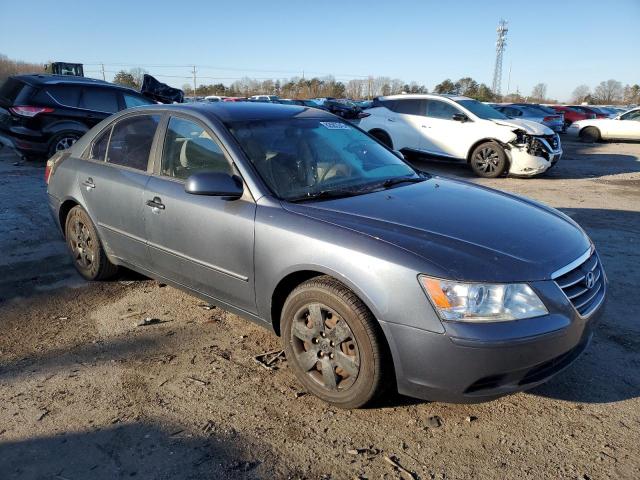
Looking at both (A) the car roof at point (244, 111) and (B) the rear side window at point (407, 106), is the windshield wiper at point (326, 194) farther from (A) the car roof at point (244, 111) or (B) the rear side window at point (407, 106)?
(B) the rear side window at point (407, 106)

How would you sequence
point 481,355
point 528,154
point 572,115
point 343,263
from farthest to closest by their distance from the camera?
1. point 572,115
2. point 528,154
3. point 343,263
4. point 481,355

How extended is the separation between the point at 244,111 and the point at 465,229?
6.20 feet

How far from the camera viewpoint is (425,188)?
358cm

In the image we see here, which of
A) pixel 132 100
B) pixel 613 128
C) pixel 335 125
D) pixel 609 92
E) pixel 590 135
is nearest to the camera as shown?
pixel 335 125

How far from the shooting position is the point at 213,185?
121 inches

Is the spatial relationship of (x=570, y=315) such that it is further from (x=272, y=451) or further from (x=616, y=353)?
(x=272, y=451)

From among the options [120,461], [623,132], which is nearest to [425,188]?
A: [120,461]

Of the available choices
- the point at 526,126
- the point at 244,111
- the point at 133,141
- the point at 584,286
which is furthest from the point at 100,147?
the point at 526,126

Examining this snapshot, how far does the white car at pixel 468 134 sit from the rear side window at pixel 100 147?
26.7 ft

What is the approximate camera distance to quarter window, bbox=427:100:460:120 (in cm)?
1115

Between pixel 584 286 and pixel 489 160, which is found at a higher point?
pixel 489 160

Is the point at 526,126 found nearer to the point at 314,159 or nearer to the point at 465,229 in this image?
the point at 314,159

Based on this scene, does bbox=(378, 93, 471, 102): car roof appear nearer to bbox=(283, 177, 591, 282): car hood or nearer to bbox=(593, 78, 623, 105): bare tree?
bbox=(283, 177, 591, 282): car hood

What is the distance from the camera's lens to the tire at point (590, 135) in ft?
67.0
